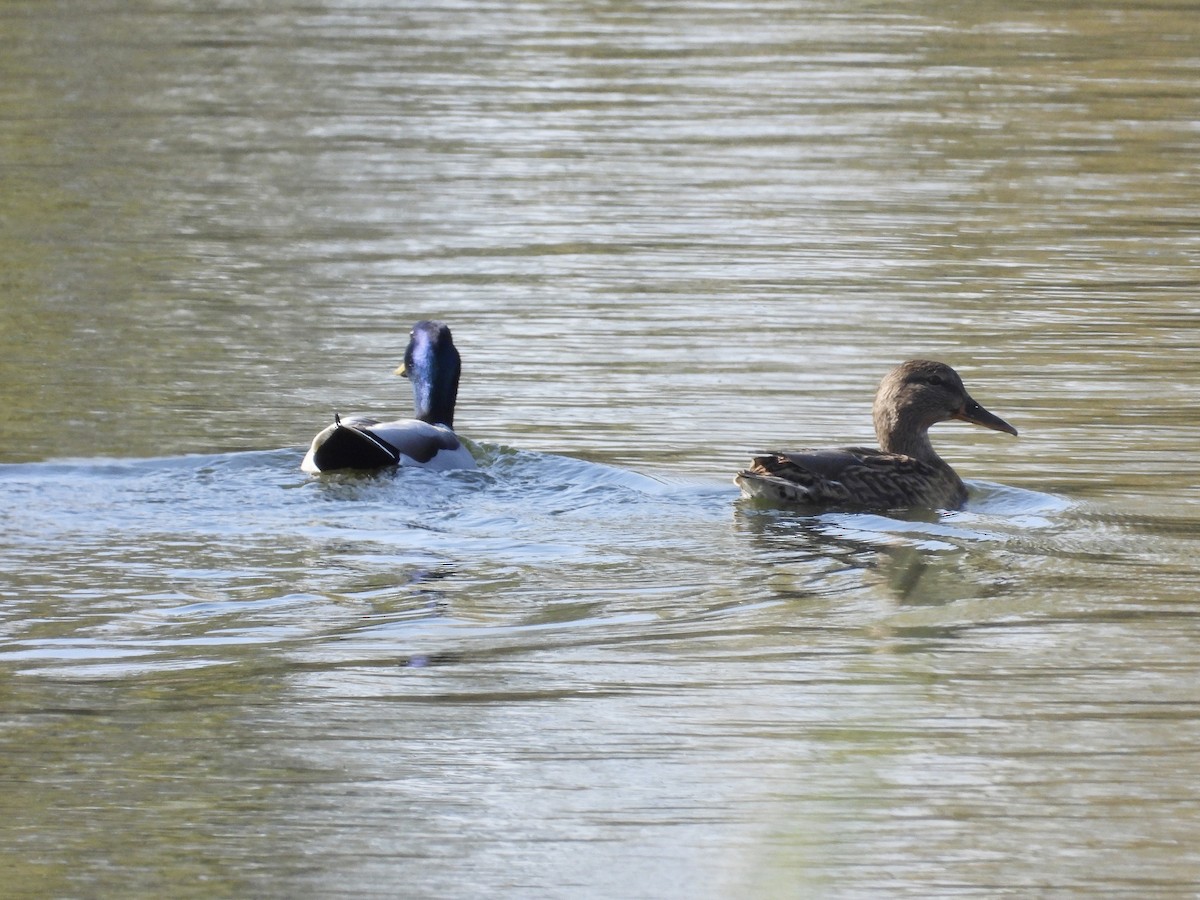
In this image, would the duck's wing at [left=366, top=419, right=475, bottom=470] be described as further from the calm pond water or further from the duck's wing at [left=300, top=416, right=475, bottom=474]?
the calm pond water

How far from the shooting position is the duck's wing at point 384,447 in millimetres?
8547

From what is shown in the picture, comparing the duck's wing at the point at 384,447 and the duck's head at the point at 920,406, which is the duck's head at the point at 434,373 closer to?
the duck's wing at the point at 384,447

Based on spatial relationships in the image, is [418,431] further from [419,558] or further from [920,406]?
[920,406]

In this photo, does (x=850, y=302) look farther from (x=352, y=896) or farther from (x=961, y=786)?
(x=352, y=896)

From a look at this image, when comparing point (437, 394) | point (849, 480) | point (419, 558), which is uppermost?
point (437, 394)

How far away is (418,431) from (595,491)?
3.03 ft

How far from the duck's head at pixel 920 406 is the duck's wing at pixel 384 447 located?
1810 mm

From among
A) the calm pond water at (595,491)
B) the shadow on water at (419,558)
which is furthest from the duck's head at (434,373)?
the shadow on water at (419,558)

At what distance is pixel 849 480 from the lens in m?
8.45

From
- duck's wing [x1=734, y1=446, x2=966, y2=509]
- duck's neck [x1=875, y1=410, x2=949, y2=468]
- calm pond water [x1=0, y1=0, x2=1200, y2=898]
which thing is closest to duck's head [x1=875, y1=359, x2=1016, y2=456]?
duck's neck [x1=875, y1=410, x2=949, y2=468]

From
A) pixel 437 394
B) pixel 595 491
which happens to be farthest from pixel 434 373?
pixel 595 491

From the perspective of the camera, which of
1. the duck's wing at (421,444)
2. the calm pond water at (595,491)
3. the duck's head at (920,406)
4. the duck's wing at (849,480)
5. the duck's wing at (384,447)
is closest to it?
the calm pond water at (595,491)

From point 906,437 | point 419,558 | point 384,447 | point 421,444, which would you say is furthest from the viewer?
point 906,437

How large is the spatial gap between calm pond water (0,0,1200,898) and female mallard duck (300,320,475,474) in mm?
144
